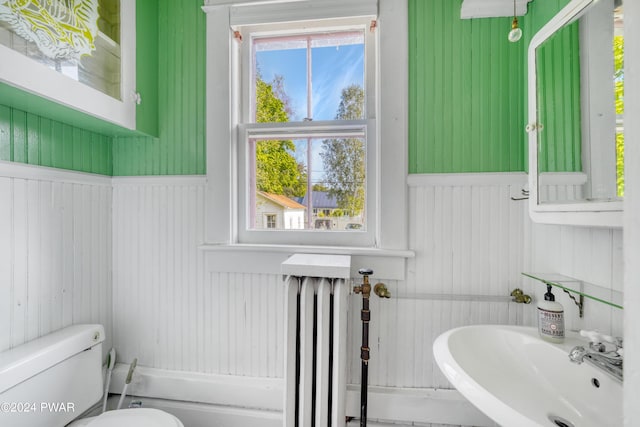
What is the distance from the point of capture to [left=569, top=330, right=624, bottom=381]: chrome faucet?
682mm

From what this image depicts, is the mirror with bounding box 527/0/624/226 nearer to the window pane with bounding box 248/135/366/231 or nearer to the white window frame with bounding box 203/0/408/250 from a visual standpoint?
the white window frame with bounding box 203/0/408/250

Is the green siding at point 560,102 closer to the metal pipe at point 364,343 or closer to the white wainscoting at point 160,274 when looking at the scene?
the metal pipe at point 364,343

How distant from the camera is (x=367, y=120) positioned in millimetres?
1314

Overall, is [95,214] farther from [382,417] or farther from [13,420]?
[382,417]

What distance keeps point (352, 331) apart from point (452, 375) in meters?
0.55

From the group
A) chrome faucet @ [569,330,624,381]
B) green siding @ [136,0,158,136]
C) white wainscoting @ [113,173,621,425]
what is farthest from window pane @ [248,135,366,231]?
chrome faucet @ [569,330,624,381]

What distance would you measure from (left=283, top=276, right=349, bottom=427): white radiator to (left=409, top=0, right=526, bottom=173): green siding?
65 cm

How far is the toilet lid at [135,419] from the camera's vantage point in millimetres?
1036

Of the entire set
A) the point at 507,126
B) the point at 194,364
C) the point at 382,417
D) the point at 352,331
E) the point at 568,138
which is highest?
the point at 507,126

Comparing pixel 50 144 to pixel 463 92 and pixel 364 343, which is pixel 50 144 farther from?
pixel 463 92

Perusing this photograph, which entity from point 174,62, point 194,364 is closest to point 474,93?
point 174,62

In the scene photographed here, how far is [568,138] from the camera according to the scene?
0.87 meters

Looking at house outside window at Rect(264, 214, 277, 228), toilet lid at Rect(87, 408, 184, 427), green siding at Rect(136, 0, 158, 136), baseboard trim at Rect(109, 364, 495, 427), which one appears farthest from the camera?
house outside window at Rect(264, 214, 277, 228)

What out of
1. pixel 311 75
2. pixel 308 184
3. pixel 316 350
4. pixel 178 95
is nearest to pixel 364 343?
pixel 316 350
